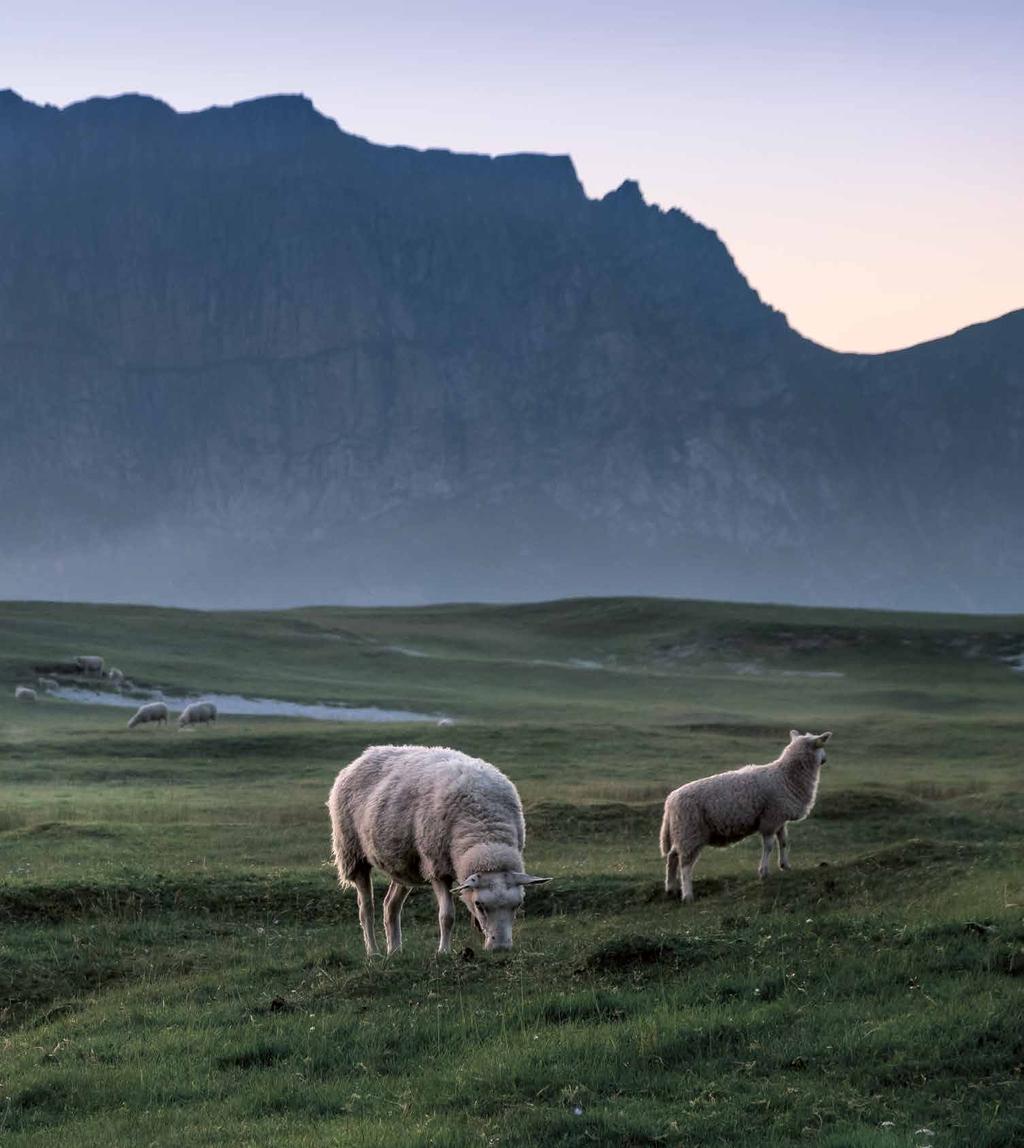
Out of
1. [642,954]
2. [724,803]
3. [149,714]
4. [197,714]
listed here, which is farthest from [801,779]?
[149,714]

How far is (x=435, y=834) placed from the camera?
16.7 m

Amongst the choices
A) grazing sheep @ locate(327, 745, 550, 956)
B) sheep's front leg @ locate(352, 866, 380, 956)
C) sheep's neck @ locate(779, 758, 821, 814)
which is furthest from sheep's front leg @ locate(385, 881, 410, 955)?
sheep's neck @ locate(779, 758, 821, 814)

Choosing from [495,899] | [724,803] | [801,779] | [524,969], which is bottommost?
[524,969]

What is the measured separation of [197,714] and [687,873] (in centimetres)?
3870

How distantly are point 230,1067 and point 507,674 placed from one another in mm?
74434

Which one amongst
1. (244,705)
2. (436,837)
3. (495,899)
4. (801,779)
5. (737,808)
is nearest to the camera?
(495,899)

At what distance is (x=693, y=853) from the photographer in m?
21.8

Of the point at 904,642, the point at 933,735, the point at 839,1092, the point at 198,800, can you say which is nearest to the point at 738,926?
the point at 839,1092

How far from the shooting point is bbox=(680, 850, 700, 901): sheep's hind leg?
69.8ft

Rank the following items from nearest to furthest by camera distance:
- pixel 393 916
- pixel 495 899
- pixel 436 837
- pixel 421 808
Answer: pixel 495 899
pixel 436 837
pixel 421 808
pixel 393 916

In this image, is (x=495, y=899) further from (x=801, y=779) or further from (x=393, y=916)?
(x=801, y=779)

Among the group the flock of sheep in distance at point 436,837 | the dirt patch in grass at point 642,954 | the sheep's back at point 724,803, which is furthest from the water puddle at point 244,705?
the dirt patch in grass at point 642,954

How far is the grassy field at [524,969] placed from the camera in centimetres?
1059

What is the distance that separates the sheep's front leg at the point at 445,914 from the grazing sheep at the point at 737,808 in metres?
5.67
